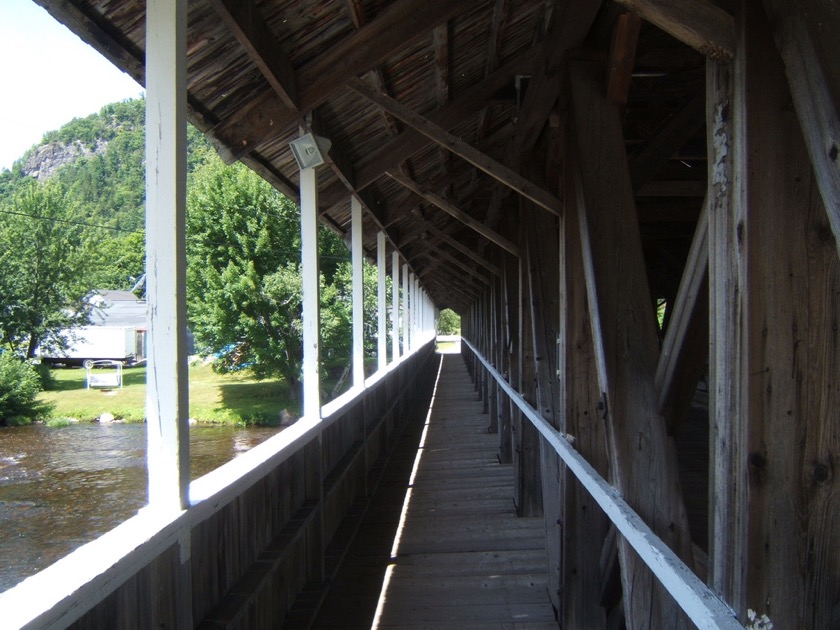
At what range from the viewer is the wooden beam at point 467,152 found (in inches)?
142

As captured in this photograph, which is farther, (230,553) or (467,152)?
(467,152)

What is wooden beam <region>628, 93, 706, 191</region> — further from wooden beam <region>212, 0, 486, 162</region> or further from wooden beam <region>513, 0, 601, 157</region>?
wooden beam <region>212, 0, 486, 162</region>

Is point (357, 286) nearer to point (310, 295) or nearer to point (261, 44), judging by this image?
point (310, 295)

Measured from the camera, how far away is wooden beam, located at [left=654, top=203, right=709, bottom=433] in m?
1.94

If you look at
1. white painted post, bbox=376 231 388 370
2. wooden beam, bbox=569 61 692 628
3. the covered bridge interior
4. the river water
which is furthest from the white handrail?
the river water

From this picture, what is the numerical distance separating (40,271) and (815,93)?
3528 centimetres

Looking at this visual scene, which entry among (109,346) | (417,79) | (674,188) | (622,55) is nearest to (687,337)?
(622,55)

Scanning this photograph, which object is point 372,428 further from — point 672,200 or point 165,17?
point 165,17

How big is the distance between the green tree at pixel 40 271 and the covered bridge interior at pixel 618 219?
2909 cm

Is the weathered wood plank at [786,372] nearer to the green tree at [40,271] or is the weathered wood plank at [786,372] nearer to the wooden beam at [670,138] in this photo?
the wooden beam at [670,138]

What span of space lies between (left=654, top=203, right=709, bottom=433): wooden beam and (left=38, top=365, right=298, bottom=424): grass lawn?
80.8 ft

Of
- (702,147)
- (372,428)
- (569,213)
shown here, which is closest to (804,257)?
(569,213)

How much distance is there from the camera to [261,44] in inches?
116

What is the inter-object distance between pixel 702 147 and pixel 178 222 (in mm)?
4281
